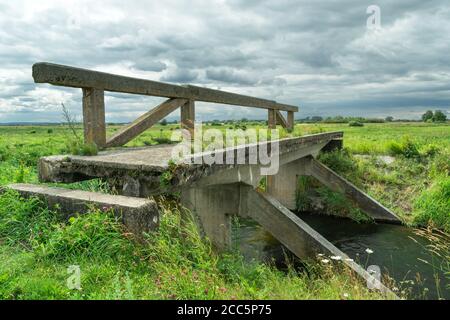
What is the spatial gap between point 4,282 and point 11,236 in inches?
50.7

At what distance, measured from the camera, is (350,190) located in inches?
535

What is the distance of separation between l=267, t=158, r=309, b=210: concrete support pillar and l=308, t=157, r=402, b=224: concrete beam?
734 millimetres

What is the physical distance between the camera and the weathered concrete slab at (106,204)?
3268mm

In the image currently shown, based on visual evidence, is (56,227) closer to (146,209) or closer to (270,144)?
(146,209)

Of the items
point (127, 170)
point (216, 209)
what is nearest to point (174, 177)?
point (127, 170)

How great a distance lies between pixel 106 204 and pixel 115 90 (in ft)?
5.83

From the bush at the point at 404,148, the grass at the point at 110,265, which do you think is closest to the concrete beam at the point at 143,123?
the grass at the point at 110,265

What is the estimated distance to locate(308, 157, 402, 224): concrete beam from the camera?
13.1 metres

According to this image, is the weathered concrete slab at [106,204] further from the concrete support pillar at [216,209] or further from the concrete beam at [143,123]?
the concrete support pillar at [216,209]

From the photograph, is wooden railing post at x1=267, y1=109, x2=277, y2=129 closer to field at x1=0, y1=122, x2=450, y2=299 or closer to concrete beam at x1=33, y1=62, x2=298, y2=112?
concrete beam at x1=33, y1=62, x2=298, y2=112

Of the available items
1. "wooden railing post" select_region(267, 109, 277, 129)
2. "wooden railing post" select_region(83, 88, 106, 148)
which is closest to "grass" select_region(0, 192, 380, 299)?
"wooden railing post" select_region(83, 88, 106, 148)

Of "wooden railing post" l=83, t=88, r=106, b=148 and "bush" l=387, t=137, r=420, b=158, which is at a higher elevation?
"wooden railing post" l=83, t=88, r=106, b=148

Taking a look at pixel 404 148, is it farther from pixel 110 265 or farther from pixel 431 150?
pixel 110 265
